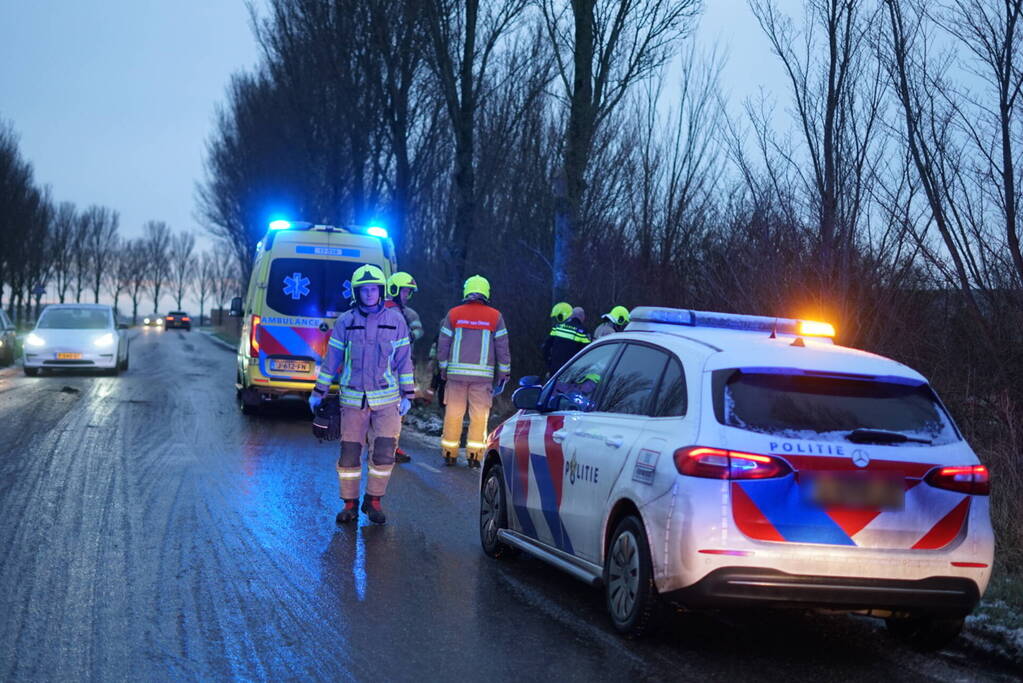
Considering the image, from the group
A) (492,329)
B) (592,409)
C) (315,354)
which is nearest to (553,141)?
(315,354)

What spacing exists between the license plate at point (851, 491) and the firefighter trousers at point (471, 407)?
7.71m

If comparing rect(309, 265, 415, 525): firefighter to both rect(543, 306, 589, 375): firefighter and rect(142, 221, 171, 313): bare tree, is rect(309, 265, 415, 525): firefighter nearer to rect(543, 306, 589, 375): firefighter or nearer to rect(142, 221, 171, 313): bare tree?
rect(543, 306, 589, 375): firefighter

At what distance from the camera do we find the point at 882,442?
5855 millimetres

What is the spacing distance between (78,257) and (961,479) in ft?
341

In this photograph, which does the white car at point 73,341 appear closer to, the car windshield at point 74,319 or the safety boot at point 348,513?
the car windshield at point 74,319

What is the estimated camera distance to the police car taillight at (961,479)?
19.2 feet

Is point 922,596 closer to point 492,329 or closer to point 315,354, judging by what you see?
point 492,329

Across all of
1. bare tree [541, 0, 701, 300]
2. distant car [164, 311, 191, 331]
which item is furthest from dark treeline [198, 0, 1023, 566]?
distant car [164, 311, 191, 331]

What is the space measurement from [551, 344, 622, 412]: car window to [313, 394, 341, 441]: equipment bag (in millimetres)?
2352

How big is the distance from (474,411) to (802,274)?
3.71 meters

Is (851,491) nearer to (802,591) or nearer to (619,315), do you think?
(802,591)

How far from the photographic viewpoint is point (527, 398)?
7879 millimetres

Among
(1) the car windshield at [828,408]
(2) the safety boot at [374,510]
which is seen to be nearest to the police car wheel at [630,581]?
(1) the car windshield at [828,408]

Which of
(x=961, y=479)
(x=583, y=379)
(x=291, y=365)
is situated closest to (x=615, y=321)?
(x=291, y=365)
